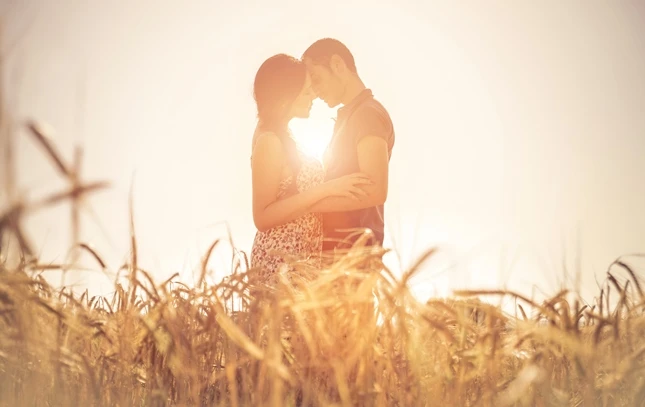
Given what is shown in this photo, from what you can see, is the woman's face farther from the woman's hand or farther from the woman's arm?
the woman's hand

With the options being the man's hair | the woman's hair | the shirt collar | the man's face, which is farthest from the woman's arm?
the man's hair

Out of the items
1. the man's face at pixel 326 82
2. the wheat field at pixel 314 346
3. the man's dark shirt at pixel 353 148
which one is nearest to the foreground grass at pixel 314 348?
the wheat field at pixel 314 346

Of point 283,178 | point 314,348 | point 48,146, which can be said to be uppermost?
point 283,178

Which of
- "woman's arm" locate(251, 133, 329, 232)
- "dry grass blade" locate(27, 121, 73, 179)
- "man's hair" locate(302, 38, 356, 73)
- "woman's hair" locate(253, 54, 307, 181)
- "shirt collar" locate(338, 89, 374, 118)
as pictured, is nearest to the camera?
"dry grass blade" locate(27, 121, 73, 179)

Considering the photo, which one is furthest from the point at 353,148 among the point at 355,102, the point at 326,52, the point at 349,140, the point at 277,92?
the point at 326,52

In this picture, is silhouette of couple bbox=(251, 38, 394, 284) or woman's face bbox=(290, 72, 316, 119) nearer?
silhouette of couple bbox=(251, 38, 394, 284)

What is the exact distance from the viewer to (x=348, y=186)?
3.35 meters

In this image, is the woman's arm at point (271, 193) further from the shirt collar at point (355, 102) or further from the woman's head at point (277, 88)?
the shirt collar at point (355, 102)

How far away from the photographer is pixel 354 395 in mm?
1364

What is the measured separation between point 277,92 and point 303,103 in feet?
1.00

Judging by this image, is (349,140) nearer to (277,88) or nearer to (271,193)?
(277,88)

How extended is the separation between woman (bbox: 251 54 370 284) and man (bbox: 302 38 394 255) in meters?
0.10

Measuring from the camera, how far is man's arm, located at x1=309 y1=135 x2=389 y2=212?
3344mm

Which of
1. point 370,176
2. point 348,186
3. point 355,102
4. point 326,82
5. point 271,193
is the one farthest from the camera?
point 326,82
